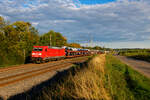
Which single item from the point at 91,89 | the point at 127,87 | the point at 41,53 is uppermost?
the point at 41,53

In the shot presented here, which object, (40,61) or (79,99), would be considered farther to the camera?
(40,61)

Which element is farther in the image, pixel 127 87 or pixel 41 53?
pixel 41 53

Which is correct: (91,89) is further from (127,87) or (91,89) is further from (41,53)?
(41,53)

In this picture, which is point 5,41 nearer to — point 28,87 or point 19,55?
point 19,55

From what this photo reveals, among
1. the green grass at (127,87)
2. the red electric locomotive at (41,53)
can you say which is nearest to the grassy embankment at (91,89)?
the green grass at (127,87)

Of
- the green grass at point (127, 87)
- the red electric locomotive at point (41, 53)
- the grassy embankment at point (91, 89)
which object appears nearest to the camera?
the grassy embankment at point (91, 89)

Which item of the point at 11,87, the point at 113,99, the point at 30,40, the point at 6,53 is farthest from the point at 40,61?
the point at 113,99

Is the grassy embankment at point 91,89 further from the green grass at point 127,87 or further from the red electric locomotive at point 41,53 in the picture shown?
the red electric locomotive at point 41,53

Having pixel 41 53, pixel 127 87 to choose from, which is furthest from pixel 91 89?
pixel 41 53

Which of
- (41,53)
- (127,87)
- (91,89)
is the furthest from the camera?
(41,53)

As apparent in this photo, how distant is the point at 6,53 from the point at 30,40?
7.61 metres

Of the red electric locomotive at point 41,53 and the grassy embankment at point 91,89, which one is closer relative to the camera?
the grassy embankment at point 91,89

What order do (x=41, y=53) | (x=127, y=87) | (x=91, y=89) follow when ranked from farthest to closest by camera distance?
(x=41, y=53) → (x=127, y=87) → (x=91, y=89)

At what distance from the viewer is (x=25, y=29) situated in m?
35.1
